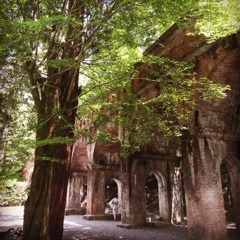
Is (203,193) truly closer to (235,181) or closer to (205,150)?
(205,150)

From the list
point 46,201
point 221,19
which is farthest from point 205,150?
point 46,201

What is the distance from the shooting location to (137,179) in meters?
12.3

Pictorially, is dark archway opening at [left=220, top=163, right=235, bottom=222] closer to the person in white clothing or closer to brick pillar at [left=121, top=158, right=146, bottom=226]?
brick pillar at [left=121, top=158, right=146, bottom=226]

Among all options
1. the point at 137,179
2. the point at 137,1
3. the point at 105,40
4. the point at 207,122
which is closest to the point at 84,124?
the point at 137,179

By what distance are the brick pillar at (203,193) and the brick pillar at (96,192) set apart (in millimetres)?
8350

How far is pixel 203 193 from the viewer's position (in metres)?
8.04

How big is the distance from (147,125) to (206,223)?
3.85 m

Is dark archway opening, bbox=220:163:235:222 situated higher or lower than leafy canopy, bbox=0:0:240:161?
lower

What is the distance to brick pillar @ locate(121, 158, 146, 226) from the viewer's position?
11570 mm

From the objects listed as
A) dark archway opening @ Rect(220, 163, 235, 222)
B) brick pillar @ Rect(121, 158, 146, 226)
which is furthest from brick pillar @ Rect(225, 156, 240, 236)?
dark archway opening @ Rect(220, 163, 235, 222)

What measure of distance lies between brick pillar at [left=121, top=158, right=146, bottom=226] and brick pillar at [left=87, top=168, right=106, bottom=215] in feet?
13.2

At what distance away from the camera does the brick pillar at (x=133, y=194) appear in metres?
11.6

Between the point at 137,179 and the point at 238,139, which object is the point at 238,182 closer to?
the point at 238,139

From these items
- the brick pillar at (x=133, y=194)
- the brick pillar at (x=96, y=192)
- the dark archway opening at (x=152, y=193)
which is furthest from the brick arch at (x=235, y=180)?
the dark archway opening at (x=152, y=193)
